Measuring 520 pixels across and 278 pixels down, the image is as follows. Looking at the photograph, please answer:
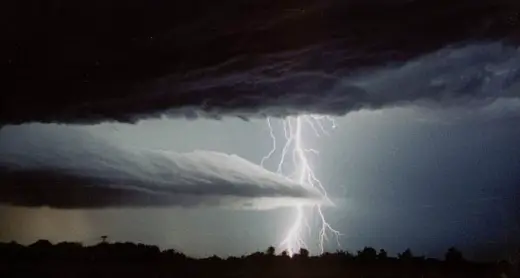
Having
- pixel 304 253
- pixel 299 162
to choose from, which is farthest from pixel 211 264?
pixel 299 162

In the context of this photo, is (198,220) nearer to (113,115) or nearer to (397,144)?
(113,115)

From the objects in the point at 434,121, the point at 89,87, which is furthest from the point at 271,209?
the point at 89,87

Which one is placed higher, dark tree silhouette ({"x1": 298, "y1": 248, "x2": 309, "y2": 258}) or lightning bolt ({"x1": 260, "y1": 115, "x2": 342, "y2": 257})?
lightning bolt ({"x1": 260, "y1": 115, "x2": 342, "y2": 257})

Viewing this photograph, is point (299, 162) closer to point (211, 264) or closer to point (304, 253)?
point (304, 253)

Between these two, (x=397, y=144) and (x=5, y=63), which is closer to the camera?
(x=397, y=144)

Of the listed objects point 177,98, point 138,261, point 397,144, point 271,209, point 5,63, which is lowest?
point 138,261
